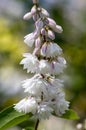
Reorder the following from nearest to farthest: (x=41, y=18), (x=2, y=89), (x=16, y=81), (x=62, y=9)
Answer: (x=41, y=18) < (x=2, y=89) < (x=16, y=81) < (x=62, y=9)

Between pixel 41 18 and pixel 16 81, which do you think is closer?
pixel 41 18

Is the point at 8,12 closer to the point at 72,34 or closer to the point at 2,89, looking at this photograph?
the point at 72,34

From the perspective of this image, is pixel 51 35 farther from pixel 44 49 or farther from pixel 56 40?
pixel 56 40

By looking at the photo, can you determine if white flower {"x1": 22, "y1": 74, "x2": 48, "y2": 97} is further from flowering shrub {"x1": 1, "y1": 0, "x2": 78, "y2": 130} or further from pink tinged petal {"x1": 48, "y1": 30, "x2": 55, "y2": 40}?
pink tinged petal {"x1": 48, "y1": 30, "x2": 55, "y2": 40}

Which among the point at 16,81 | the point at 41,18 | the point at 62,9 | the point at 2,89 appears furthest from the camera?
the point at 62,9

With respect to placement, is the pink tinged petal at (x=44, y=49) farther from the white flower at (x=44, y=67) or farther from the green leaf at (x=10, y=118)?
the green leaf at (x=10, y=118)

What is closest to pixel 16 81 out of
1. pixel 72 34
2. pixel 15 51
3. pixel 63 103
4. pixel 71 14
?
pixel 15 51

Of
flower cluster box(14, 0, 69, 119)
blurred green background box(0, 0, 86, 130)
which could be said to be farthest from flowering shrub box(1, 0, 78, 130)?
blurred green background box(0, 0, 86, 130)
